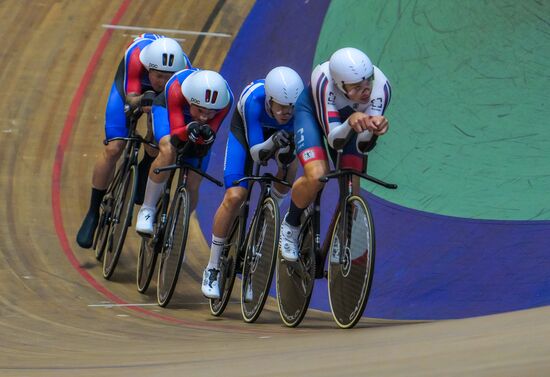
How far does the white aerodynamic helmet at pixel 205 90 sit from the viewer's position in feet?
21.7

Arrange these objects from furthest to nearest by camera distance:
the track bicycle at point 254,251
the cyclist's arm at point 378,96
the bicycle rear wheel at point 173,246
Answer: the bicycle rear wheel at point 173,246, the track bicycle at point 254,251, the cyclist's arm at point 378,96

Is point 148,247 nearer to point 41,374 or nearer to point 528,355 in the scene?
point 41,374

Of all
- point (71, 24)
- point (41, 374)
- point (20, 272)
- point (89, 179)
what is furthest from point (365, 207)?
point (71, 24)

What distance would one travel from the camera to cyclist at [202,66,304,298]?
6133mm

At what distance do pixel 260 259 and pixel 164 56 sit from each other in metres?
1.78

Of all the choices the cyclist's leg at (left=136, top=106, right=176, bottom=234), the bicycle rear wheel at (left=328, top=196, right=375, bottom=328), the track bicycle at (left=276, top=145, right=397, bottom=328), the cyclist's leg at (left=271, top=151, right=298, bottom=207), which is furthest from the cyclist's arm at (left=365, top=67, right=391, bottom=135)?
the cyclist's leg at (left=136, top=106, right=176, bottom=234)

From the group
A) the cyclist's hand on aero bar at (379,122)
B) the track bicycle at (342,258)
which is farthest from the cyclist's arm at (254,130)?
the cyclist's hand on aero bar at (379,122)

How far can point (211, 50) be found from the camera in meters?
10.6

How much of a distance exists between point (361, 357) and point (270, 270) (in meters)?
1.90

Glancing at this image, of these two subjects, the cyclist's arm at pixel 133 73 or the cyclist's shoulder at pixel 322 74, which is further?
the cyclist's arm at pixel 133 73

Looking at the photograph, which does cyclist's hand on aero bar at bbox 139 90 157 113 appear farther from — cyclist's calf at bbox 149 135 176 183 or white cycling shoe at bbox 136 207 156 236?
white cycling shoe at bbox 136 207 156 236

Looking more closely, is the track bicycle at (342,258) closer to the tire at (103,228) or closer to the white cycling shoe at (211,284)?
the white cycling shoe at (211,284)

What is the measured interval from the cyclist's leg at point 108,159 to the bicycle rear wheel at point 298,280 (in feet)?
6.38

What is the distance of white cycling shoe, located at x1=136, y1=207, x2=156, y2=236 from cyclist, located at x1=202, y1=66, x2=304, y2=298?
2.07 ft
